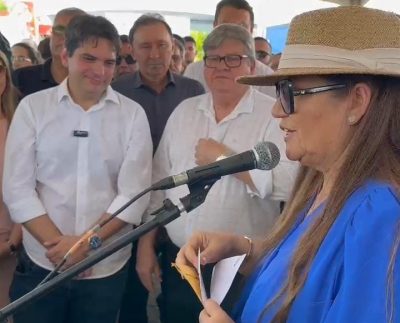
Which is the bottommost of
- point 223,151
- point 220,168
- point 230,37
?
point 223,151

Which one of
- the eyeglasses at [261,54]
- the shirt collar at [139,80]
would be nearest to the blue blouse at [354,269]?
the shirt collar at [139,80]

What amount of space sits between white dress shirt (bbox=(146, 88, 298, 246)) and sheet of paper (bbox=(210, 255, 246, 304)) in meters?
0.95

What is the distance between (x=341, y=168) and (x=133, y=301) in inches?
91.4

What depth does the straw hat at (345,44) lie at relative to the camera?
1.17 m

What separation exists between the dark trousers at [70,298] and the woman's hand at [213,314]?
1.35m

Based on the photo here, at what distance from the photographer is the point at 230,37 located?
2.55m

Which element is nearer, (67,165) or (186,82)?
(67,165)

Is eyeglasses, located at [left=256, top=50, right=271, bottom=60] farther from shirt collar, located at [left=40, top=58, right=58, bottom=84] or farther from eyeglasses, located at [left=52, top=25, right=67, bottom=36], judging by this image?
shirt collar, located at [left=40, top=58, right=58, bottom=84]

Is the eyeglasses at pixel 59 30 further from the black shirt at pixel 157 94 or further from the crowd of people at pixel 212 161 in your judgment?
the black shirt at pixel 157 94

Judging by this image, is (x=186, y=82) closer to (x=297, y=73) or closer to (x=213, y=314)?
(x=297, y=73)

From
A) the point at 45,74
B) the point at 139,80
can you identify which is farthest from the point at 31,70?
the point at 139,80

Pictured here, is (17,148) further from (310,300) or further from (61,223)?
(310,300)

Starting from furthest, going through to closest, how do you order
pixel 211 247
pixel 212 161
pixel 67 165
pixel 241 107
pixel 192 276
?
pixel 241 107
pixel 67 165
pixel 212 161
pixel 211 247
pixel 192 276

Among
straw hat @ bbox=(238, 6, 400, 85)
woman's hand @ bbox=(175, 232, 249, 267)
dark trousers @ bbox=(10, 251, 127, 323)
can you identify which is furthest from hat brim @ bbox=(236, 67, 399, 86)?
dark trousers @ bbox=(10, 251, 127, 323)
